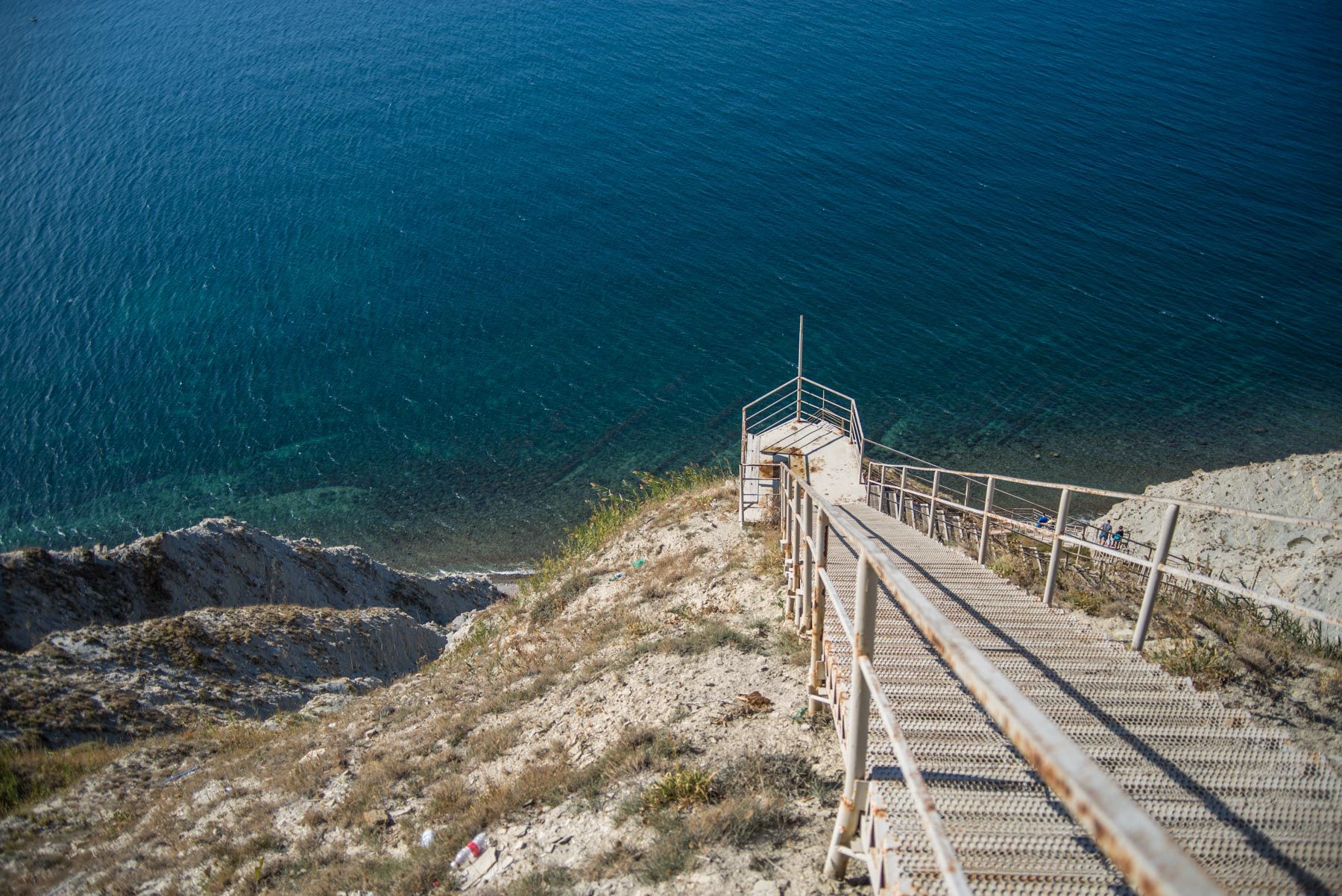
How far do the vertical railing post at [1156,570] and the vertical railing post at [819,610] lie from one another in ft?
7.92

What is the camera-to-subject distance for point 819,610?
6.57 metres

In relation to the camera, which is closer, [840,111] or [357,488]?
[357,488]

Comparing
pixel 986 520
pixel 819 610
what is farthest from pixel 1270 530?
pixel 819 610

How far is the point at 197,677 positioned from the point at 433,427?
20.3 metres

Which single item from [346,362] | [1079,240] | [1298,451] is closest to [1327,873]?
[1298,451]

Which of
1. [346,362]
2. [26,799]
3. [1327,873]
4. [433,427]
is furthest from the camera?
[346,362]

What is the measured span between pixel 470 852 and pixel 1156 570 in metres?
6.05

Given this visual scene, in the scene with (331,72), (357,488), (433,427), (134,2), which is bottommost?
(357,488)

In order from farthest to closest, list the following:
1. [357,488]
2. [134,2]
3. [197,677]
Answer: [134,2]
[357,488]
[197,677]

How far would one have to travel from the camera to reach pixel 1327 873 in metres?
3.87

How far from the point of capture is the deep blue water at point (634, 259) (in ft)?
106

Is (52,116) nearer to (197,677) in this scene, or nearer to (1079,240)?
(197,677)

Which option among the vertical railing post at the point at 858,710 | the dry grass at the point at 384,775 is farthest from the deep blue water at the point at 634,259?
the vertical railing post at the point at 858,710

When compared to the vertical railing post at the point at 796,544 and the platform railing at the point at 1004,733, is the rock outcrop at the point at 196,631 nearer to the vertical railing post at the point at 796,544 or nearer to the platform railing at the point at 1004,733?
the vertical railing post at the point at 796,544
